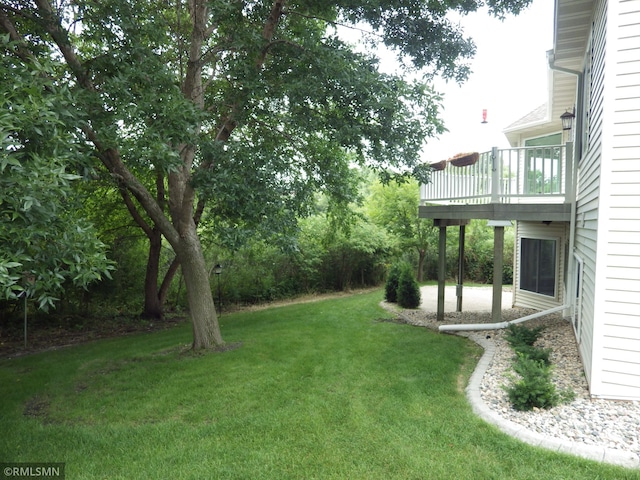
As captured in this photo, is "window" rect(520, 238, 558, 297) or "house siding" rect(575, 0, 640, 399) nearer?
"house siding" rect(575, 0, 640, 399)

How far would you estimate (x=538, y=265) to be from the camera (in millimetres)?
10250

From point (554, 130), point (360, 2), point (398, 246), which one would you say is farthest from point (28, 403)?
point (398, 246)

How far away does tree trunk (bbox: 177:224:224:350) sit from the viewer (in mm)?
6918

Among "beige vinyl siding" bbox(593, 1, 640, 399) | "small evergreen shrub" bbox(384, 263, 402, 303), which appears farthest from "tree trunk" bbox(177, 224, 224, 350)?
"small evergreen shrub" bbox(384, 263, 402, 303)

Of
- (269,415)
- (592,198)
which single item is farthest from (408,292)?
(269,415)

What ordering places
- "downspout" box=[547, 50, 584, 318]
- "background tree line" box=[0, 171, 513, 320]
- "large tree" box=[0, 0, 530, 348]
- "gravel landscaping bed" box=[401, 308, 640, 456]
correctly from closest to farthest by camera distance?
"gravel landscaping bed" box=[401, 308, 640, 456] < "large tree" box=[0, 0, 530, 348] < "downspout" box=[547, 50, 584, 318] < "background tree line" box=[0, 171, 513, 320]

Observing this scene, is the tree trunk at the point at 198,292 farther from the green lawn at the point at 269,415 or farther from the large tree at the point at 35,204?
the large tree at the point at 35,204

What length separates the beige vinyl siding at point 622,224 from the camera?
4.08m

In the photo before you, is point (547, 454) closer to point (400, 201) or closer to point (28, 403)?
point (28, 403)

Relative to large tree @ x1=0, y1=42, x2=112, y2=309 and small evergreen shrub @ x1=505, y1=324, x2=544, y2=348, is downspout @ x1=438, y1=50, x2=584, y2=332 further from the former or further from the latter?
large tree @ x1=0, y1=42, x2=112, y2=309

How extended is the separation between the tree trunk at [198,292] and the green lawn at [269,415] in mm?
400

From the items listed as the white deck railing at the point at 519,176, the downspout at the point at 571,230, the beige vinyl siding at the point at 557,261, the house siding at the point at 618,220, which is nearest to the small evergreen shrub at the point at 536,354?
the house siding at the point at 618,220

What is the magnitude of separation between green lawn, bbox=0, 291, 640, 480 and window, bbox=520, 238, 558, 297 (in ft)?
13.3

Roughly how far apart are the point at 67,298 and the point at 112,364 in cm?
508
